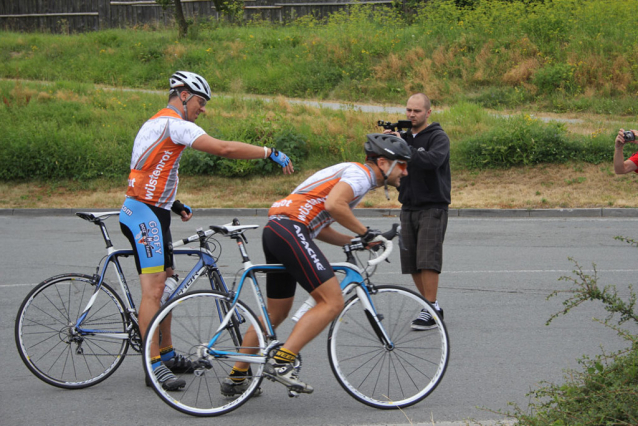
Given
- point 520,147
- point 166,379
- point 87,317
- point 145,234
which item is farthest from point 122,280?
point 520,147

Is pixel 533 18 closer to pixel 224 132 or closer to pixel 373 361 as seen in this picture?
pixel 224 132

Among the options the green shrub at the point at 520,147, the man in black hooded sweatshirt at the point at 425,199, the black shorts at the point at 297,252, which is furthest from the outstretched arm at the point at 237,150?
the green shrub at the point at 520,147

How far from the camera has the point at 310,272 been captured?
13.9 feet

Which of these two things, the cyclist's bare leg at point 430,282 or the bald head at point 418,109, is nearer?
the cyclist's bare leg at point 430,282

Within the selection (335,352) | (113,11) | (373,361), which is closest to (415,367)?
(373,361)

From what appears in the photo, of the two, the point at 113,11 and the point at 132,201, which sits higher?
the point at 113,11

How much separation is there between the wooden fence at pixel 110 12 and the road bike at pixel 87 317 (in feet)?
90.6

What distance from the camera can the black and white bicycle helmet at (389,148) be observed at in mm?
4344

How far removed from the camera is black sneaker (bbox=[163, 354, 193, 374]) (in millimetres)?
4895

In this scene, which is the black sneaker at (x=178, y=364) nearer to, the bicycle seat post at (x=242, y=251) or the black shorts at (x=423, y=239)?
the bicycle seat post at (x=242, y=251)

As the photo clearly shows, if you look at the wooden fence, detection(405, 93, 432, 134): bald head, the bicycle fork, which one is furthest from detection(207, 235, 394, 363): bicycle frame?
the wooden fence

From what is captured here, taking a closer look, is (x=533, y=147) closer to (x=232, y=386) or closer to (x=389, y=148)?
(x=389, y=148)

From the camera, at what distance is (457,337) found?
6.05 meters

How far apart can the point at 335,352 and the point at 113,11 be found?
31542 millimetres
